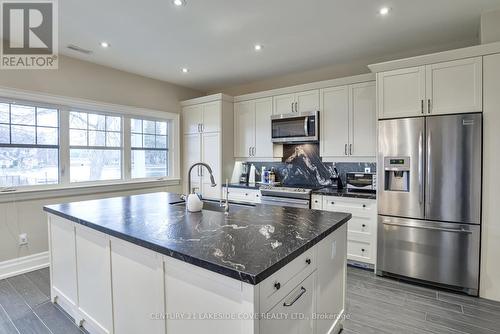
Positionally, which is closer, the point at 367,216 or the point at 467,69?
the point at 467,69

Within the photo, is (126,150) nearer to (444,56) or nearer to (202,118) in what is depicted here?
(202,118)

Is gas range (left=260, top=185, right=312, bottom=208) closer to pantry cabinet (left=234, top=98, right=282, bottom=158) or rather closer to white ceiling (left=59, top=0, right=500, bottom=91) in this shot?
pantry cabinet (left=234, top=98, right=282, bottom=158)

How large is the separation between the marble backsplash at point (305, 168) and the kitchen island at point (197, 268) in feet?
6.72

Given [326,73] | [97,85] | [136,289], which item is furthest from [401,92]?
[97,85]

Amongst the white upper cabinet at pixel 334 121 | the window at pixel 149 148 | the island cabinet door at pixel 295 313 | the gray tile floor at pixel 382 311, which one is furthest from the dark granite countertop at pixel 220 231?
the window at pixel 149 148

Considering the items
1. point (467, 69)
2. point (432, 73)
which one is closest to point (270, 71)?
point (432, 73)

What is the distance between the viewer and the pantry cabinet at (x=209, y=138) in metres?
4.55

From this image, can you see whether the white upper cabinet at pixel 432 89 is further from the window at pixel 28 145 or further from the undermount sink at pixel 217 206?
the window at pixel 28 145

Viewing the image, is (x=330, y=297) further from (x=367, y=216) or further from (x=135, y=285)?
(x=367, y=216)

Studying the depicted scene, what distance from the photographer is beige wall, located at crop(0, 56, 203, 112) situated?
330cm

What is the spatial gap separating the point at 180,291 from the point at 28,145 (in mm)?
3265

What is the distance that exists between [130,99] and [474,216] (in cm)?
473

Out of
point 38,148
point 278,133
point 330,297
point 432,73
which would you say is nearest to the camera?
point 330,297

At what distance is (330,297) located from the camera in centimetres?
187
